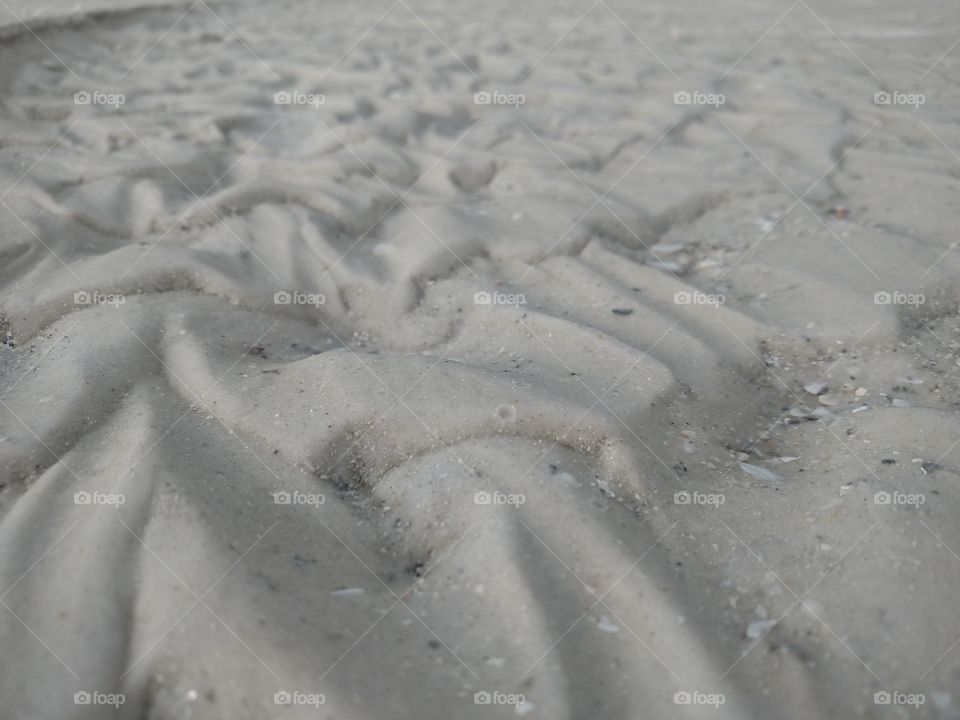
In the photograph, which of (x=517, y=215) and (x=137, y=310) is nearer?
(x=137, y=310)

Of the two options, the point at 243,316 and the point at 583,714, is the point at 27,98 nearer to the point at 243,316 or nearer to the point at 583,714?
the point at 243,316

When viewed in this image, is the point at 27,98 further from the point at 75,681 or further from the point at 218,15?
the point at 75,681

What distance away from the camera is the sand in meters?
1.24

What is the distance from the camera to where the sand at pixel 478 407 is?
4.05 ft

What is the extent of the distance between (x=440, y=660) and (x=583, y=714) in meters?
0.24

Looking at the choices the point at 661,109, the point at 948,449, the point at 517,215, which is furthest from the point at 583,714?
the point at 661,109

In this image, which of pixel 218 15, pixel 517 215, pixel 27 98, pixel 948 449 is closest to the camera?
pixel 948 449

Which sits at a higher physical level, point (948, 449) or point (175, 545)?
point (175, 545)

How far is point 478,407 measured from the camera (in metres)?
1.69

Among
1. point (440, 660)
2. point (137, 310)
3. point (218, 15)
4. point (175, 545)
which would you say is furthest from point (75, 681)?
point (218, 15)

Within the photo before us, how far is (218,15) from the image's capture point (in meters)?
5.20

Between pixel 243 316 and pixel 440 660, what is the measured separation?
1.24m

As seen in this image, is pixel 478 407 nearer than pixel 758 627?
No

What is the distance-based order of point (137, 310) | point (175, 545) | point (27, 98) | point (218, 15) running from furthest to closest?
point (218, 15), point (27, 98), point (137, 310), point (175, 545)
